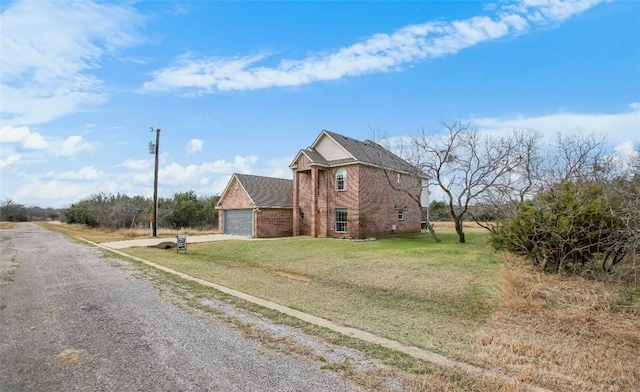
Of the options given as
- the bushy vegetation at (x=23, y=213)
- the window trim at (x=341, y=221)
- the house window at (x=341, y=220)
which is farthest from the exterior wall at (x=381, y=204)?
the bushy vegetation at (x=23, y=213)

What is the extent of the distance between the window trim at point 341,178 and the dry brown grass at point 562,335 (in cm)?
1523

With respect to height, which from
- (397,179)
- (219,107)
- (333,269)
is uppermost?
(219,107)

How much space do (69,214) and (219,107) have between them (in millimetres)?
51078

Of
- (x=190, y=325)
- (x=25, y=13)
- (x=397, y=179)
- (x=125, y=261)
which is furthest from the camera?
(x=397, y=179)

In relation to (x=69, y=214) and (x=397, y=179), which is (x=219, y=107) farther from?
(x=69, y=214)

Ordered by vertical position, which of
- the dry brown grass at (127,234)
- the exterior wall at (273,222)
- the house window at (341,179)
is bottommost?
the dry brown grass at (127,234)

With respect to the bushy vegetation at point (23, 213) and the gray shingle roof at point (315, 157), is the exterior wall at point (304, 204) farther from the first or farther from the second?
the bushy vegetation at point (23, 213)

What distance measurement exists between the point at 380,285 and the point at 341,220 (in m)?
13.8

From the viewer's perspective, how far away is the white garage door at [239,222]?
88.0 feet

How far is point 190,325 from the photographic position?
5742 millimetres

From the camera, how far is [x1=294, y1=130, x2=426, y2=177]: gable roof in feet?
75.4

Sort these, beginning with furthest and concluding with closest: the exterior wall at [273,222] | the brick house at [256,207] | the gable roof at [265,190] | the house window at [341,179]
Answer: the gable roof at [265,190]
the brick house at [256,207]
the exterior wall at [273,222]
the house window at [341,179]

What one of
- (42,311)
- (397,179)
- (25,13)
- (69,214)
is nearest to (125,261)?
(42,311)

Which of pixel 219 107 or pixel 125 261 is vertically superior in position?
pixel 219 107
